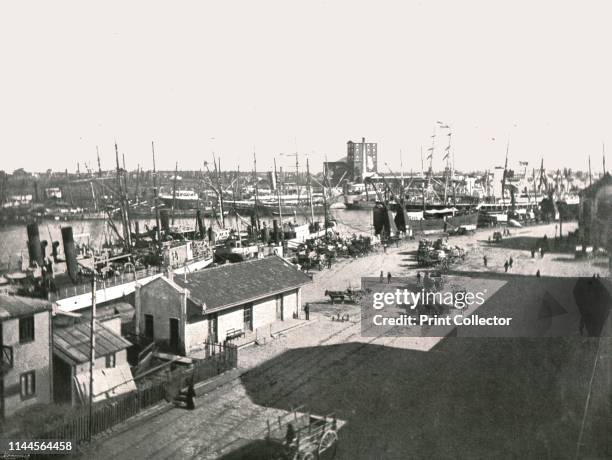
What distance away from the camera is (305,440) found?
1407 centimetres

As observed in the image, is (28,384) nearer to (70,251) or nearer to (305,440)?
(305,440)

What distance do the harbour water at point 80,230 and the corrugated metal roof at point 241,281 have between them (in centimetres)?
2366

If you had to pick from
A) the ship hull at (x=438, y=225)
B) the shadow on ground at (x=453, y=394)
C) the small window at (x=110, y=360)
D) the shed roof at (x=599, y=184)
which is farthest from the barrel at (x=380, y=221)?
the small window at (x=110, y=360)

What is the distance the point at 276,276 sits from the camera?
30.2 m

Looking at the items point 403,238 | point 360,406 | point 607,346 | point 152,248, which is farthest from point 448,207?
point 360,406

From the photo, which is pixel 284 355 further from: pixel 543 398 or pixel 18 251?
pixel 18 251

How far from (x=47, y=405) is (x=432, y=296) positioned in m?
19.8

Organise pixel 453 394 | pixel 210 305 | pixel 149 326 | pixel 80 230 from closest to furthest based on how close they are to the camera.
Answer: pixel 453 394, pixel 210 305, pixel 149 326, pixel 80 230

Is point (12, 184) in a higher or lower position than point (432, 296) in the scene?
higher

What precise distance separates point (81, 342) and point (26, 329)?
7.59 feet

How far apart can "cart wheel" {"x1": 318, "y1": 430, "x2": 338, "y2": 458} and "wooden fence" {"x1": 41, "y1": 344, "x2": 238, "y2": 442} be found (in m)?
5.82

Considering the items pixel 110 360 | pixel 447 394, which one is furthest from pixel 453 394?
pixel 110 360

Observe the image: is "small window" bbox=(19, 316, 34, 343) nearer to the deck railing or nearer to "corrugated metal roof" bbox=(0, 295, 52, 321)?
"corrugated metal roof" bbox=(0, 295, 52, 321)

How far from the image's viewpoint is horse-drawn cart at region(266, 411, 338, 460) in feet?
43.7
